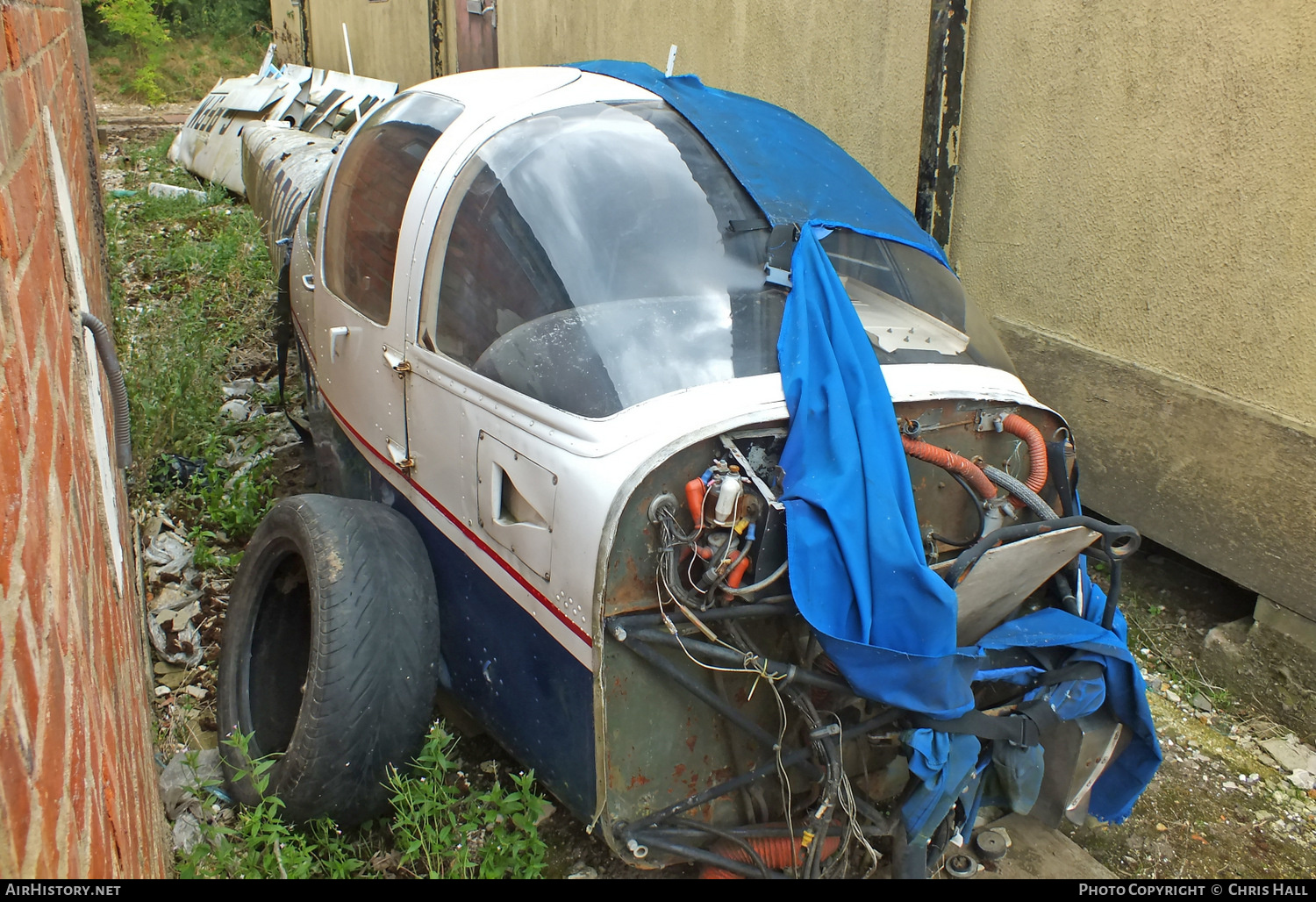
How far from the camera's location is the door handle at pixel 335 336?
11.3 feet

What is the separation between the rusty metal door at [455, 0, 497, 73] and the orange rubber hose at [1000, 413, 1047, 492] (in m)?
8.45

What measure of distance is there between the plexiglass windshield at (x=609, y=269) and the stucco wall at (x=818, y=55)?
87.7 inches

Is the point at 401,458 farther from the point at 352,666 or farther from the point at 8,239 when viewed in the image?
the point at 8,239

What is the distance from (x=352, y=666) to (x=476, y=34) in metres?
8.91

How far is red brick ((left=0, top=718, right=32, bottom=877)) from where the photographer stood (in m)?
0.87

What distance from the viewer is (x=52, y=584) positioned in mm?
1205

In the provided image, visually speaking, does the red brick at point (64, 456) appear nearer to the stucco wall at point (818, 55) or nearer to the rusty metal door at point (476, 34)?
the stucco wall at point (818, 55)

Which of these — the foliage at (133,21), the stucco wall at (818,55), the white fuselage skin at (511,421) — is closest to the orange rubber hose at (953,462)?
the white fuselage skin at (511,421)

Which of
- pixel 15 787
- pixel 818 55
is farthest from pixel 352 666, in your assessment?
pixel 818 55

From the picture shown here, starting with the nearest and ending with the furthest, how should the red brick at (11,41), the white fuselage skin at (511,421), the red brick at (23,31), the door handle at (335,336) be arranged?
the red brick at (11,41) < the red brick at (23,31) < the white fuselage skin at (511,421) < the door handle at (335,336)

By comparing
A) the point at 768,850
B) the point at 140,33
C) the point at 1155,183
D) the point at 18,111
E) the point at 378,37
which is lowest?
the point at 768,850

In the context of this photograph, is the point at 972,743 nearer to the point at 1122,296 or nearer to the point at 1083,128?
the point at 1122,296

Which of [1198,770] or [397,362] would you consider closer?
[397,362]

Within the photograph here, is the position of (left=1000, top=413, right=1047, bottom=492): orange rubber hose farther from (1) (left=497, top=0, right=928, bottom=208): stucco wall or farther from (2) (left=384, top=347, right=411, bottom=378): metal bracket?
(1) (left=497, top=0, right=928, bottom=208): stucco wall
